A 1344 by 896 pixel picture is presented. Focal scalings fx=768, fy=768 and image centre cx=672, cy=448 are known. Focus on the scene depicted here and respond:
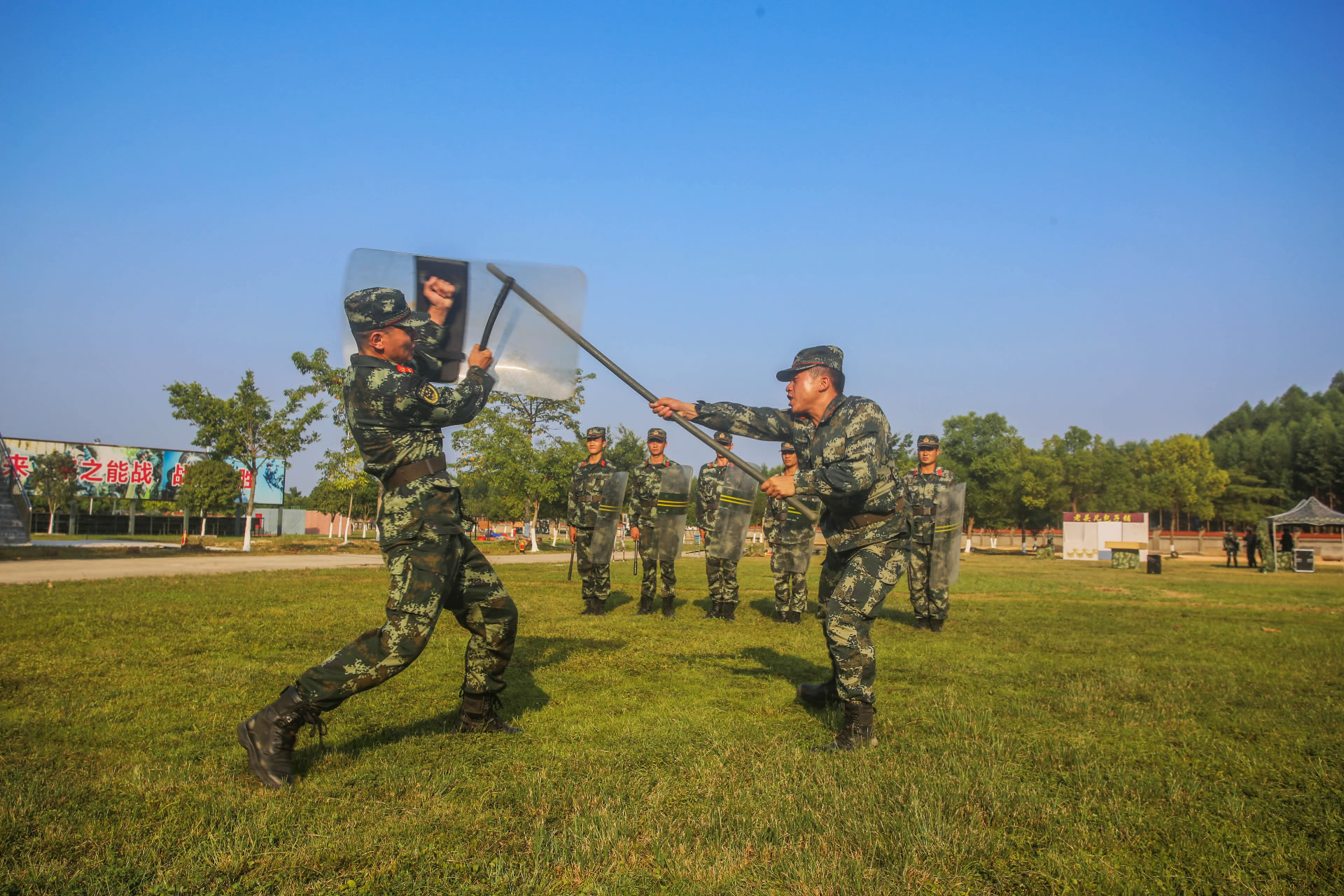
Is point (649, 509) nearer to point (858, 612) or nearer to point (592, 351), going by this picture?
point (592, 351)

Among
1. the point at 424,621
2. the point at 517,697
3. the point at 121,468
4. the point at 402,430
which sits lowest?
the point at 517,697

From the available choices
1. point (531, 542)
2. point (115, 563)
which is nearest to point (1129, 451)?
point (531, 542)

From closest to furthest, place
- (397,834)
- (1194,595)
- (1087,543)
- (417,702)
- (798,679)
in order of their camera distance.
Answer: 1. (397,834)
2. (417,702)
3. (798,679)
4. (1194,595)
5. (1087,543)

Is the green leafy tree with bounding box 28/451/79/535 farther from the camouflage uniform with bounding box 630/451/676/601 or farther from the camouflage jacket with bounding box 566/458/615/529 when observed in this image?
the camouflage uniform with bounding box 630/451/676/601

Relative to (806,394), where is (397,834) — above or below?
below

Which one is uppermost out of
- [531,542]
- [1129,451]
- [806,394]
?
[1129,451]

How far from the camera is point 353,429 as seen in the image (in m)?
4.45

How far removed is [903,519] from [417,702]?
3.52m

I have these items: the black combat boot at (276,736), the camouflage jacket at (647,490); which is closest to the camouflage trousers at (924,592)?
the camouflage jacket at (647,490)

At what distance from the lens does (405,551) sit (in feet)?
13.9

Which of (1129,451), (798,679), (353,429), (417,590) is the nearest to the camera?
(417,590)

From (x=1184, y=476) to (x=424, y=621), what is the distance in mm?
71818

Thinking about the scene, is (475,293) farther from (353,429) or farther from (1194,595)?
(1194,595)

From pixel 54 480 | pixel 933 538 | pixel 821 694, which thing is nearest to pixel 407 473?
pixel 821 694
